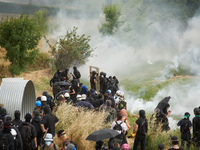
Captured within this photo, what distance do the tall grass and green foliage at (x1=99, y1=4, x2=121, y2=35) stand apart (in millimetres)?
30122

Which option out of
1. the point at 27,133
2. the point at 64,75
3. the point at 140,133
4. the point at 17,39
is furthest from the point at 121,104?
the point at 17,39

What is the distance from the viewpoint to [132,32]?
4681 centimetres

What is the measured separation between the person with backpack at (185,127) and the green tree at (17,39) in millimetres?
12898

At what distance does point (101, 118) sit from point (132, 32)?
37159 millimetres

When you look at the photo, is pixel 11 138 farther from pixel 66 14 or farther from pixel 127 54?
pixel 66 14

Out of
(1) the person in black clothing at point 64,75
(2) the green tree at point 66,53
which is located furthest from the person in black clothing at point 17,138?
(2) the green tree at point 66,53

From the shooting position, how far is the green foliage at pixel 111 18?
4034 centimetres

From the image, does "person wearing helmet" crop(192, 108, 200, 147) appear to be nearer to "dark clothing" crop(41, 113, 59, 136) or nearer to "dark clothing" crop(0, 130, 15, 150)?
"dark clothing" crop(41, 113, 59, 136)

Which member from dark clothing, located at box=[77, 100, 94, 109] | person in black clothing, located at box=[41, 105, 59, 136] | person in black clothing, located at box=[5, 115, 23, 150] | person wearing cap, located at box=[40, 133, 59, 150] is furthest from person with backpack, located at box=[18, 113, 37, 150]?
dark clothing, located at box=[77, 100, 94, 109]

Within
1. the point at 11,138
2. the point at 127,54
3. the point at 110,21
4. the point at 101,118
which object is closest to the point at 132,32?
the point at 127,54

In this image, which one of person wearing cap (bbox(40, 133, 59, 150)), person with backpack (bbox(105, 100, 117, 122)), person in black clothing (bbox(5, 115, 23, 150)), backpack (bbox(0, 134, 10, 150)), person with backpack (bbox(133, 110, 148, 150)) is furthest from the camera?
person with backpack (bbox(105, 100, 117, 122))

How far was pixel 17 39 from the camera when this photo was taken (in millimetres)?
20625

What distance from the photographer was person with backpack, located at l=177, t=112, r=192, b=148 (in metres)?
10.1

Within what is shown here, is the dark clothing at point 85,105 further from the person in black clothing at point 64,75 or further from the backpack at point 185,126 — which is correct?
the person in black clothing at point 64,75
